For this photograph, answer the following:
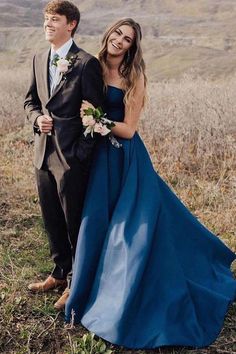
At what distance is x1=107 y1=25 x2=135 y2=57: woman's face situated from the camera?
3125mm

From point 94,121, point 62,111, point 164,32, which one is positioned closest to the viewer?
point 94,121

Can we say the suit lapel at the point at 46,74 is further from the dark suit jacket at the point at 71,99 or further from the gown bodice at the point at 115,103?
the gown bodice at the point at 115,103

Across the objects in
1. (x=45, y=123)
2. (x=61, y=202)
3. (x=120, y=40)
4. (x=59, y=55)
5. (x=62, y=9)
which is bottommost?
(x=61, y=202)

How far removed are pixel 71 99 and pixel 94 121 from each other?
0.69ft

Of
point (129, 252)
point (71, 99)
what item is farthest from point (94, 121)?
point (129, 252)

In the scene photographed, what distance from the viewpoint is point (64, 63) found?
2982 millimetres

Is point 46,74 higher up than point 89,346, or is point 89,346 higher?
point 46,74

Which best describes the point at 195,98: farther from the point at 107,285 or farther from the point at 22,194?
the point at 107,285

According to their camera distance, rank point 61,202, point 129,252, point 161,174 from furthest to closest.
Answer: point 161,174 < point 61,202 < point 129,252

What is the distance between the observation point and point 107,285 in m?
3.22

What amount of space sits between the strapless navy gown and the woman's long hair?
8 cm

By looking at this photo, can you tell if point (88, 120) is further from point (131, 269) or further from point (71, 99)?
point (131, 269)

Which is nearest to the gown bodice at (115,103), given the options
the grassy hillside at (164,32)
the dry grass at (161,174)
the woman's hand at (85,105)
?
the woman's hand at (85,105)

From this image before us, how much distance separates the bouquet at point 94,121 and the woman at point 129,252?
0.23ft
